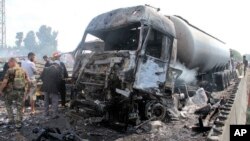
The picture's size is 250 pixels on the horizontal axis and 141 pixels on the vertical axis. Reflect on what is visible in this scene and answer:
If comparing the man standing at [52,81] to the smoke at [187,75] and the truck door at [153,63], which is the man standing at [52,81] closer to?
the truck door at [153,63]

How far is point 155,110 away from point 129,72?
5.28 ft

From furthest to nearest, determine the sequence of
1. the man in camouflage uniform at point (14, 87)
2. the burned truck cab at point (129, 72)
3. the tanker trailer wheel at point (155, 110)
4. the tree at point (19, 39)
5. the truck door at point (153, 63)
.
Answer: the tree at point (19, 39) < the tanker trailer wheel at point (155, 110) < the man in camouflage uniform at point (14, 87) < the truck door at point (153, 63) < the burned truck cab at point (129, 72)

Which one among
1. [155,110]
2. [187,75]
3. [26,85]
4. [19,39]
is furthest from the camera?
[19,39]

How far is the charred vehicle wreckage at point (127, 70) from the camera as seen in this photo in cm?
661

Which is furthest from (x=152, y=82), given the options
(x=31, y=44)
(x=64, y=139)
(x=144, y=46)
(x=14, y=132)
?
(x=31, y=44)

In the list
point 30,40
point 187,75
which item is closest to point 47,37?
point 30,40

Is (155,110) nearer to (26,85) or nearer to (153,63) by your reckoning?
(153,63)

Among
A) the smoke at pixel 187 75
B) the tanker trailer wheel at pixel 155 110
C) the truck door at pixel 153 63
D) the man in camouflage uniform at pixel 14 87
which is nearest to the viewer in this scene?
the truck door at pixel 153 63

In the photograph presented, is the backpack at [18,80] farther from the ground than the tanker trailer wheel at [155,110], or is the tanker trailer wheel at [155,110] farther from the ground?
the backpack at [18,80]

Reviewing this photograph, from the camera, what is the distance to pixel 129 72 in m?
6.50

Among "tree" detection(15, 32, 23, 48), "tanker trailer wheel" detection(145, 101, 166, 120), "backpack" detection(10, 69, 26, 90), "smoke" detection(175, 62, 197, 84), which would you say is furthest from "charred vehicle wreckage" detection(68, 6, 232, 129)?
"tree" detection(15, 32, 23, 48)

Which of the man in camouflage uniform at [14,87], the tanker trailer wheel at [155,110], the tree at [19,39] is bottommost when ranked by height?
the tanker trailer wheel at [155,110]

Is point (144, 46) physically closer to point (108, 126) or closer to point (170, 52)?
point (170, 52)

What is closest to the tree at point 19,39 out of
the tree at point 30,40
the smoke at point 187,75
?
the tree at point 30,40
